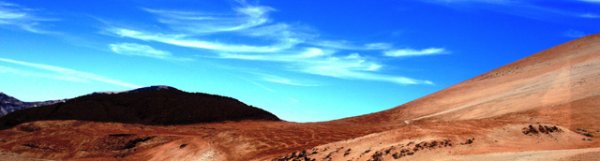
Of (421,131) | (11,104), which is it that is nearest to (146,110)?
(421,131)

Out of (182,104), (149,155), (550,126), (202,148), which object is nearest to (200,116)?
(182,104)

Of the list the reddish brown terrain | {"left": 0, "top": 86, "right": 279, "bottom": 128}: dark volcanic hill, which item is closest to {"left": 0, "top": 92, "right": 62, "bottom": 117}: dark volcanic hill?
{"left": 0, "top": 86, "right": 279, "bottom": 128}: dark volcanic hill

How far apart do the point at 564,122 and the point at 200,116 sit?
35.4 meters

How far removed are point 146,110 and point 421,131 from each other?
39605 millimetres

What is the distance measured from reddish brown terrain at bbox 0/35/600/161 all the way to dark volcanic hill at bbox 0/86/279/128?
515 millimetres

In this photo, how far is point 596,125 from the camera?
80.4 ft

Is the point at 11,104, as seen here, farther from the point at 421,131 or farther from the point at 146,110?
the point at 421,131

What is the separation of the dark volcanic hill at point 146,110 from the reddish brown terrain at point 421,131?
0.51 metres

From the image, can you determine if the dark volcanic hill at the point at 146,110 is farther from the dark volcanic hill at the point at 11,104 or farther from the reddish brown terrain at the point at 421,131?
the dark volcanic hill at the point at 11,104

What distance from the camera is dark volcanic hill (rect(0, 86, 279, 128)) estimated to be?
51.8m

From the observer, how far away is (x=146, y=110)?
54.8 metres

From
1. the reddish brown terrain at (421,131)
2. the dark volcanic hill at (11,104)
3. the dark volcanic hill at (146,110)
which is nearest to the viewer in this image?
the reddish brown terrain at (421,131)

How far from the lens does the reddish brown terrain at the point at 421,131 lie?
18.7 meters

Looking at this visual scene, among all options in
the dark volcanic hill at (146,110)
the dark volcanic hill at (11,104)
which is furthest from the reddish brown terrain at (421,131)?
the dark volcanic hill at (11,104)
